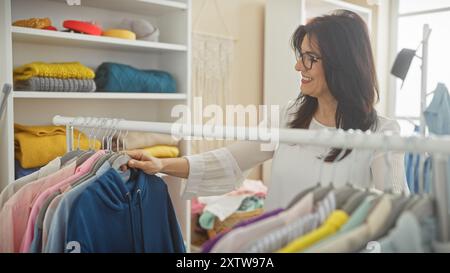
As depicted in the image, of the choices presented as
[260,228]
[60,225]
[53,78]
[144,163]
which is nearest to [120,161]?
[144,163]

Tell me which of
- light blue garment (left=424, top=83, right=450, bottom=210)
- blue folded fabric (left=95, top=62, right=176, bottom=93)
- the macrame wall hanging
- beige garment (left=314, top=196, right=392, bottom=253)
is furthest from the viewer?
the macrame wall hanging

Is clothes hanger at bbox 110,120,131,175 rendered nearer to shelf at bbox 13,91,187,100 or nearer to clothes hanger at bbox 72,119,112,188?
clothes hanger at bbox 72,119,112,188

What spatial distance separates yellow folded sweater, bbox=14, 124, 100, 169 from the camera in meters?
1.77

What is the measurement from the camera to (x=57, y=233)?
96 cm

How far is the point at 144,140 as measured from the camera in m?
2.10

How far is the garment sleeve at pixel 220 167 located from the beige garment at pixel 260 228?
0.60 meters

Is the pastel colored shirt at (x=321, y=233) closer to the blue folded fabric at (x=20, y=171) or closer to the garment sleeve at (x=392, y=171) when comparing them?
the garment sleeve at (x=392, y=171)

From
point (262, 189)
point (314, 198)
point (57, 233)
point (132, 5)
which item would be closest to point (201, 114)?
point (262, 189)

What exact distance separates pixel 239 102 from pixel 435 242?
2331 mm

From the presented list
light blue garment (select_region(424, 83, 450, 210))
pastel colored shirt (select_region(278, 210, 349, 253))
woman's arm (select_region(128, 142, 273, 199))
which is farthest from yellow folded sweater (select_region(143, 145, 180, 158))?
pastel colored shirt (select_region(278, 210, 349, 253))

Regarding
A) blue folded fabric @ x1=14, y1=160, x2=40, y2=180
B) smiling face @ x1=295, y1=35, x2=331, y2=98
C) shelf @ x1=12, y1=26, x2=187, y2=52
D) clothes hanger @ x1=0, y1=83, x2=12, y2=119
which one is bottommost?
blue folded fabric @ x1=14, y1=160, x2=40, y2=180

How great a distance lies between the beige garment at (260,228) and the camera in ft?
2.24

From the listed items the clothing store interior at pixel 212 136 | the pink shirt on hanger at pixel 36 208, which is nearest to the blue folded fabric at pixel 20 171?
the clothing store interior at pixel 212 136

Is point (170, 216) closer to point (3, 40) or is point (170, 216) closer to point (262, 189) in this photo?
point (3, 40)
